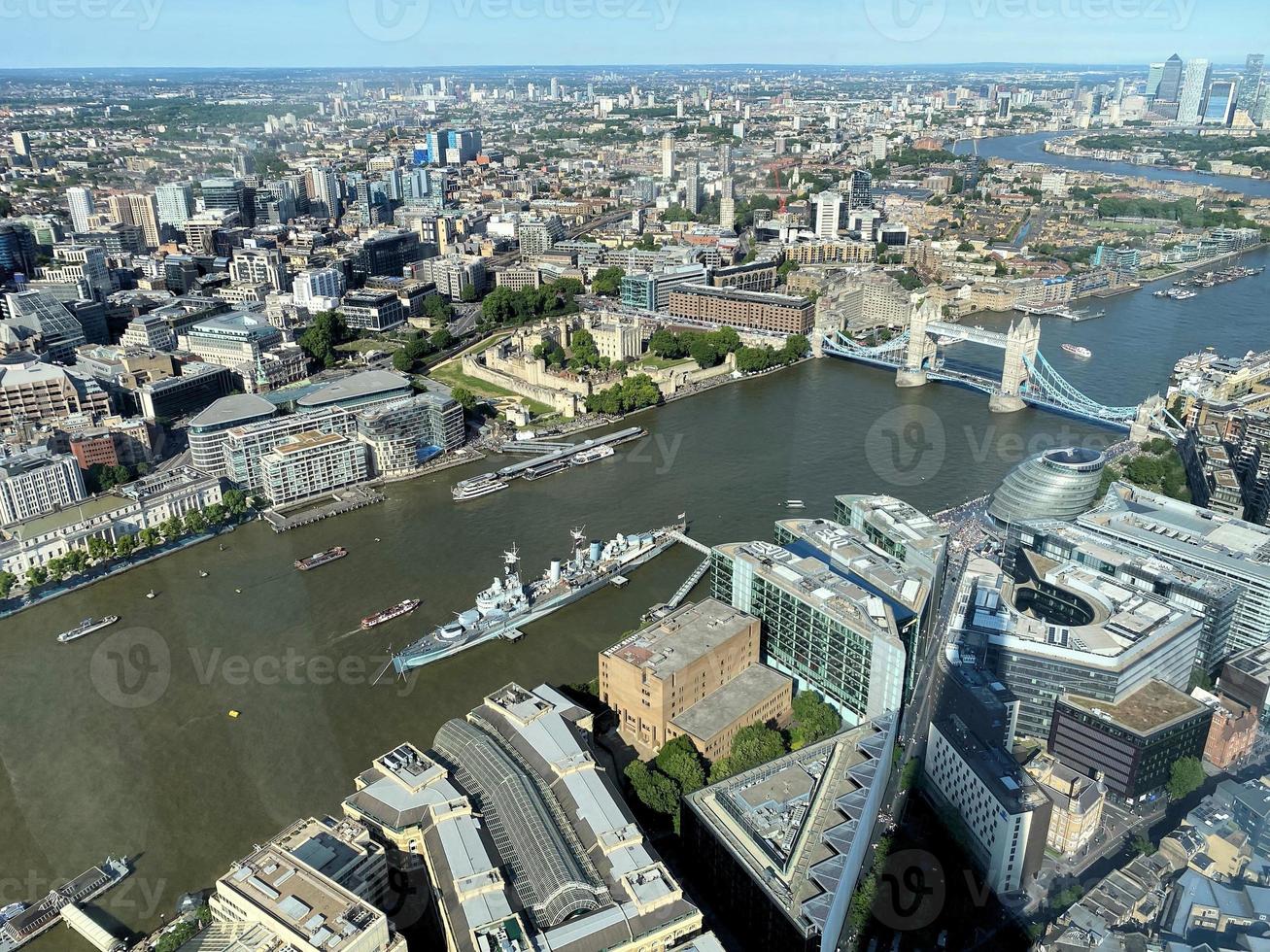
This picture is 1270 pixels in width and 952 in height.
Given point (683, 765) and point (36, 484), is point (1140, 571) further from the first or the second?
point (36, 484)

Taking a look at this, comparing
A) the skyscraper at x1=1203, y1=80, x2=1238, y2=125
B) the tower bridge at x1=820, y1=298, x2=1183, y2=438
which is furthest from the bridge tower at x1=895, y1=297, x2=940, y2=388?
the skyscraper at x1=1203, y1=80, x2=1238, y2=125

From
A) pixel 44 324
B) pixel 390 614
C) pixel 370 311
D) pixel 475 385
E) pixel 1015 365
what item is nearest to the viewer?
pixel 390 614

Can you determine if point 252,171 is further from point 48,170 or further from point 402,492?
Answer: point 402,492

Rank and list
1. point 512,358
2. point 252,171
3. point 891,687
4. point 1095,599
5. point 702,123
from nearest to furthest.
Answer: point 891,687
point 1095,599
point 512,358
point 252,171
point 702,123

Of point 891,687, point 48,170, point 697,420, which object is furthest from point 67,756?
point 48,170

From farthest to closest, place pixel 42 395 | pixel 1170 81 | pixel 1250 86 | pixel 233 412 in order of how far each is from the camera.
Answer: pixel 1170 81, pixel 1250 86, pixel 42 395, pixel 233 412

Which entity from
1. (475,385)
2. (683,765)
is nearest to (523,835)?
(683,765)

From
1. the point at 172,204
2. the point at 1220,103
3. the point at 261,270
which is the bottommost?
the point at 261,270
